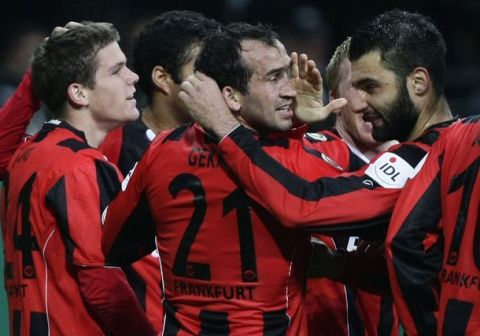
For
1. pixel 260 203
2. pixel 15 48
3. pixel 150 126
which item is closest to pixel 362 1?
pixel 15 48

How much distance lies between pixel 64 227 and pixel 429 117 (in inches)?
53.2

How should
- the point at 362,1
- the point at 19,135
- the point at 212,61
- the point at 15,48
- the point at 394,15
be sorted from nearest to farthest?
the point at 212,61 → the point at 394,15 → the point at 19,135 → the point at 15,48 → the point at 362,1

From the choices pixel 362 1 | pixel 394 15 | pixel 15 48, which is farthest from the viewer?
pixel 362 1

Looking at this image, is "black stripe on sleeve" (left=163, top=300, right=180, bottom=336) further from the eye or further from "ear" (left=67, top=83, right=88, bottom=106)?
"ear" (left=67, top=83, right=88, bottom=106)

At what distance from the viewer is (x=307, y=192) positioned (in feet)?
11.7

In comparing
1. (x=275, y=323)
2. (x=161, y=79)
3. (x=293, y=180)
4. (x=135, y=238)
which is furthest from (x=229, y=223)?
(x=161, y=79)

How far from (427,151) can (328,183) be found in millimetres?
401

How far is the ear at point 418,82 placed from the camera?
3.91 meters

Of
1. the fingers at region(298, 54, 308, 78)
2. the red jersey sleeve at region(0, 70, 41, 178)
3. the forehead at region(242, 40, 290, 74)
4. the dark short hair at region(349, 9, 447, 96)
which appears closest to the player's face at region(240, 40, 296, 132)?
the forehead at region(242, 40, 290, 74)

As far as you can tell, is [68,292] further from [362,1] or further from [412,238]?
[362,1]

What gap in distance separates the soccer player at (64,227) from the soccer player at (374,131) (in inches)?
26.0

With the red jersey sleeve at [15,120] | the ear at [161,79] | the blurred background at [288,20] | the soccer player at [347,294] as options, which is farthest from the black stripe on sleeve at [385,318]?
the blurred background at [288,20]

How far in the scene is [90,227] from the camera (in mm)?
4094

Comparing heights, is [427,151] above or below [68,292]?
above
